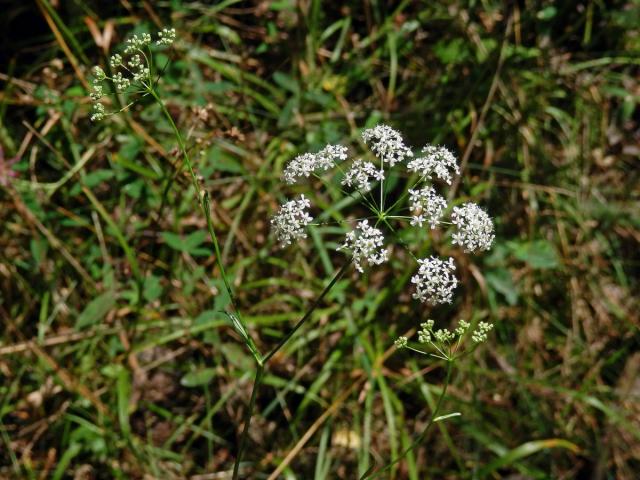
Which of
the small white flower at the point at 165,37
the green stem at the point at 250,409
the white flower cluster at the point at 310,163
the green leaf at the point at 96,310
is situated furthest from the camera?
the green leaf at the point at 96,310

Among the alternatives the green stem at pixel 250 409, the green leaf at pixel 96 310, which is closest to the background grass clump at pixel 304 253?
the green leaf at pixel 96 310

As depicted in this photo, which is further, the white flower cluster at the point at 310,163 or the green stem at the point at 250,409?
the white flower cluster at the point at 310,163

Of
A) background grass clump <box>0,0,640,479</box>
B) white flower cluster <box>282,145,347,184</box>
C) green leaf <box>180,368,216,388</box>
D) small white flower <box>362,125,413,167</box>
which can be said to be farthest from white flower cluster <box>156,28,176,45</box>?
green leaf <box>180,368,216,388</box>

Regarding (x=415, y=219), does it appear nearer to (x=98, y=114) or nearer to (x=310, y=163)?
(x=310, y=163)

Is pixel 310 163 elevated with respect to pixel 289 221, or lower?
elevated

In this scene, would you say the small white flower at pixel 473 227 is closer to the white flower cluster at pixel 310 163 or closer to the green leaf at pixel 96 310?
the white flower cluster at pixel 310 163

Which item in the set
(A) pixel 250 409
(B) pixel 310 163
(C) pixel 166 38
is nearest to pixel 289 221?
(B) pixel 310 163

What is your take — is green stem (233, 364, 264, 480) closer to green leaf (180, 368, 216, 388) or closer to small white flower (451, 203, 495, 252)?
small white flower (451, 203, 495, 252)
